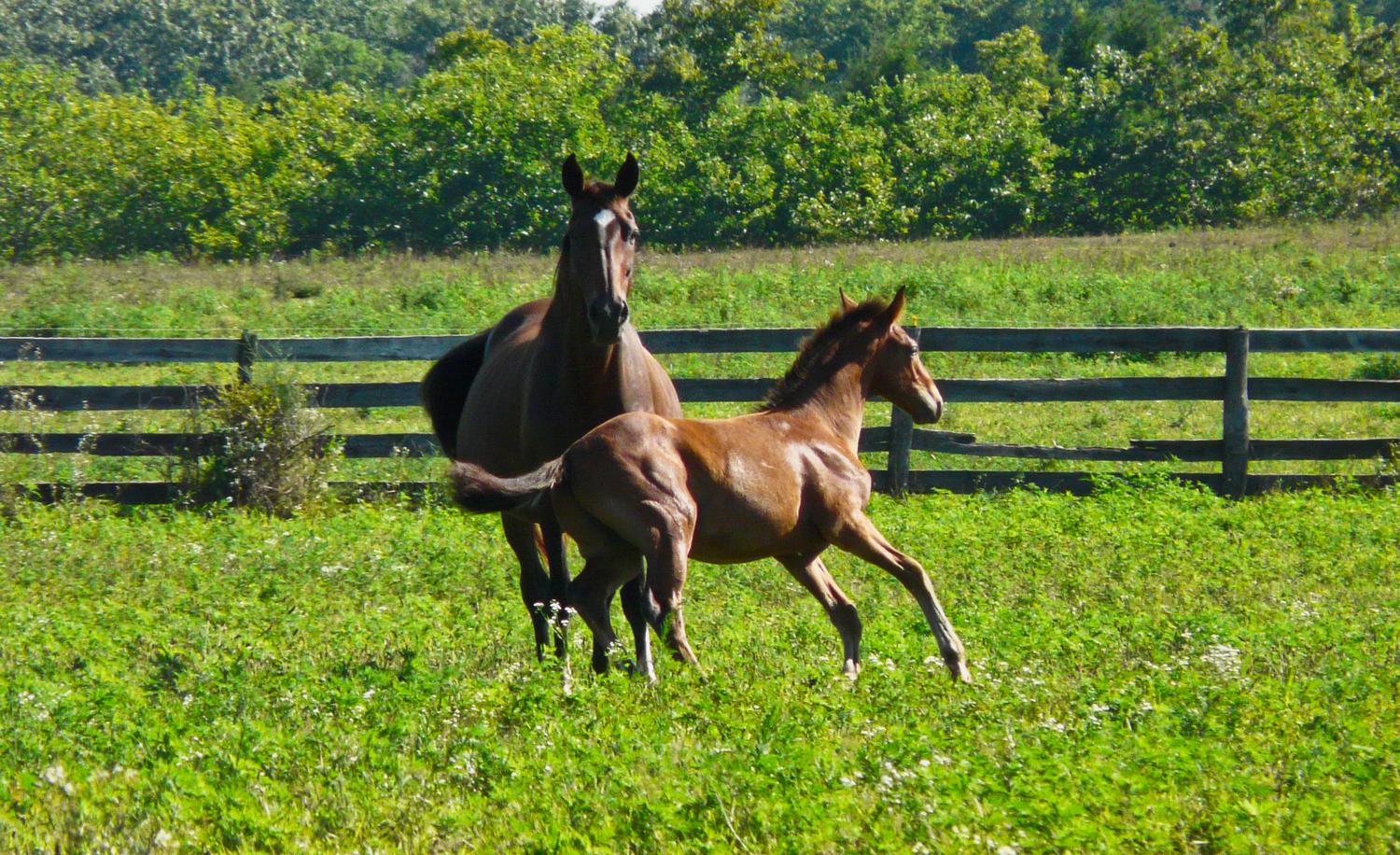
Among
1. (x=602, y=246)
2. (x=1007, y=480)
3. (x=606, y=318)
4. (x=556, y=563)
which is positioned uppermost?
(x=602, y=246)

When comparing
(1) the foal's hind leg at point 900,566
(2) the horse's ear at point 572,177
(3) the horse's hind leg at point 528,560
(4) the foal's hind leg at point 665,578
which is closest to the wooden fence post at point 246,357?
(3) the horse's hind leg at point 528,560

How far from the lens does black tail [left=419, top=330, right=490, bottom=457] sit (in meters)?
9.77

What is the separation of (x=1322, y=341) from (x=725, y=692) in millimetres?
9110

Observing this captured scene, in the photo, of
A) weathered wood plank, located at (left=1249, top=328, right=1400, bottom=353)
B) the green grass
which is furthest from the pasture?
weathered wood plank, located at (left=1249, top=328, right=1400, bottom=353)

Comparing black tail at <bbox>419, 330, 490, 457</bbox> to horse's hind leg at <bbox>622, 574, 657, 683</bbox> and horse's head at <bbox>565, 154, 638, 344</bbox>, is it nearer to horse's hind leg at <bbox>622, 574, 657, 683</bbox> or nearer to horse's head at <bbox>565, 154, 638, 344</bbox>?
horse's head at <bbox>565, 154, 638, 344</bbox>

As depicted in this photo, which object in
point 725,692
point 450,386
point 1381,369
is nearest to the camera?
point 725,692

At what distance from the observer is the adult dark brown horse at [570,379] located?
271 inches

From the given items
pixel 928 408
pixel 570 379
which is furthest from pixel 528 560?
pixel 928 408

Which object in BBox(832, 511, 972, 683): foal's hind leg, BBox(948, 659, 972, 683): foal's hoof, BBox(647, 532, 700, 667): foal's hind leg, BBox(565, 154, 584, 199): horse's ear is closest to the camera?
BBox(647, 532, 700, 667): foal's hind leg

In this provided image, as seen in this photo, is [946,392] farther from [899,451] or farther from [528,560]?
[528,560]

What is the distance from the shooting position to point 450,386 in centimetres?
980

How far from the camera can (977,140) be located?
3969cm

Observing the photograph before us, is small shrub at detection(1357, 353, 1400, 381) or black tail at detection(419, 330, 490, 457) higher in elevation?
black tail at detection(419, 330, 490, 457)

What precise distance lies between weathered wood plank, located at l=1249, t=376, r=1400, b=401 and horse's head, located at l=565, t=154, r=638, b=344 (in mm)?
7479
